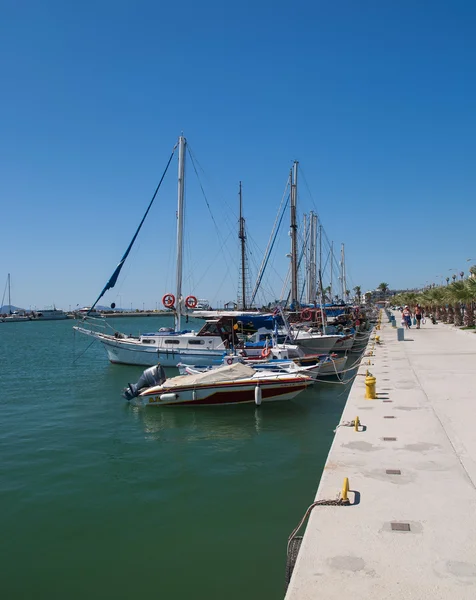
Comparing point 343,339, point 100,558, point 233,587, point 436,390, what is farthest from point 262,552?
point 343,339

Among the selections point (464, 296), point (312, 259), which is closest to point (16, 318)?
point (312, 259)

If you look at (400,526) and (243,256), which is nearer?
(400,526)

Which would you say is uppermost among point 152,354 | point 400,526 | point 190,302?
point 190,302

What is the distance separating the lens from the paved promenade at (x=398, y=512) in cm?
512

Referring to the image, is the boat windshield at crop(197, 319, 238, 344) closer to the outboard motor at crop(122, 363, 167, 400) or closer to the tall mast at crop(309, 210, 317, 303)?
the outboard motor at crop(122, 363, 167, 400)

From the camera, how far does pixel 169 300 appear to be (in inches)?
1268

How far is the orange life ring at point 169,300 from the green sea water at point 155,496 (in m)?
12.0

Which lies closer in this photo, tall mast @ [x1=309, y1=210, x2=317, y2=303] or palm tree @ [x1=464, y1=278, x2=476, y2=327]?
palm tree @ [x1=464, y1=278, x2=476, y2=327]

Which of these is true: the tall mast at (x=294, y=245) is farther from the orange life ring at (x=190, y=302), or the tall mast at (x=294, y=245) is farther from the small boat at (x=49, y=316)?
the small boat at (x=49, y=316)

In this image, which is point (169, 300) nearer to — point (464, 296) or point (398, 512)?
point (464, 296)

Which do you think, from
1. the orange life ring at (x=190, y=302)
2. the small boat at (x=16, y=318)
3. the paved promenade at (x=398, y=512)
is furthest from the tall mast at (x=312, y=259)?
the small boat at (x=16, y=318)

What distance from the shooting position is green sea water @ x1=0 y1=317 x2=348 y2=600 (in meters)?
7.68

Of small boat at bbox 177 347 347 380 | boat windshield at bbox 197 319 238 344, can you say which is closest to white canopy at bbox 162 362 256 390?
small boat at bbox 177 347 347 380

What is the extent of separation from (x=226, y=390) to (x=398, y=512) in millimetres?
12452
